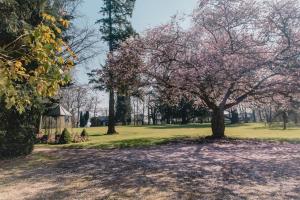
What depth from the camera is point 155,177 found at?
8719 mm

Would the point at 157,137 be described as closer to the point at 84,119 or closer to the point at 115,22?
the point at 115,22

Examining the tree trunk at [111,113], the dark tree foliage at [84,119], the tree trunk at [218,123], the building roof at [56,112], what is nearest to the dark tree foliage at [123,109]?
the dark tree foliage at [84,119]

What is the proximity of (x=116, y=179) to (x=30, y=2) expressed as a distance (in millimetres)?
8748

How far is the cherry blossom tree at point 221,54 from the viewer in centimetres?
1616

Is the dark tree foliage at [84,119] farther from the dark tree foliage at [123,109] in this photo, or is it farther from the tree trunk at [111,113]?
the tree trunk at [111,113]

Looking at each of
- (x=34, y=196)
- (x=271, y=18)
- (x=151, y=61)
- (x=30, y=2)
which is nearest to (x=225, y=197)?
(x=34, y=196)

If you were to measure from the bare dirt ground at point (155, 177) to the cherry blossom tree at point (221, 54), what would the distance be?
5770 millimetres

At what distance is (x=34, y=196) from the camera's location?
708 centimetres

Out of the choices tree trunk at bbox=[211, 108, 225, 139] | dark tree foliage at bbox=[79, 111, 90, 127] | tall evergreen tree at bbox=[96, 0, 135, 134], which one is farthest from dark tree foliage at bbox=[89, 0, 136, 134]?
dark tree foliage at bbox=[79, 111, 90, 127]

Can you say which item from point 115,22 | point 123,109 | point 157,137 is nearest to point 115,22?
point 115,22

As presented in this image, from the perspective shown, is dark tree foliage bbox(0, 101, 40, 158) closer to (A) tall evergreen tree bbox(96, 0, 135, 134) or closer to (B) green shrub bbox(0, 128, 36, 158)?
(B) green shrub bbox(0, 128, 36, 158)

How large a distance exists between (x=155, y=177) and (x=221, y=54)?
9840 mm

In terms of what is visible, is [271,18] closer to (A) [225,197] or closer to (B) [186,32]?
(B) [186,32]

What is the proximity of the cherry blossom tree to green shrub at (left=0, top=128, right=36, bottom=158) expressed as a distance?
314 inches
